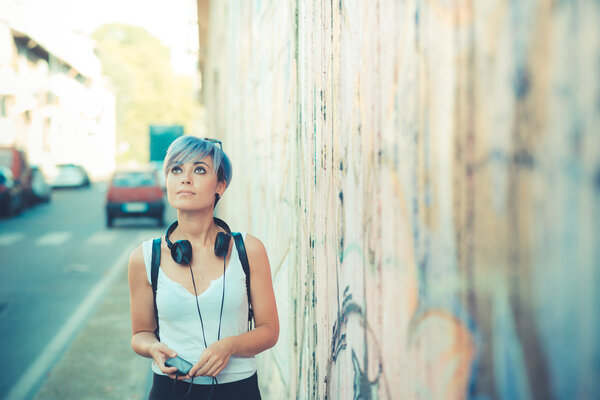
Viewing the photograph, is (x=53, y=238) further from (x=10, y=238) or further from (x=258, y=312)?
(x=258, y=312)

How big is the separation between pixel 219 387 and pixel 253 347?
183 mm

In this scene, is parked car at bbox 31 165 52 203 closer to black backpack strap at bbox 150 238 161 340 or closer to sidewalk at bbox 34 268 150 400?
sidewalk at bbox 34 268 150 400

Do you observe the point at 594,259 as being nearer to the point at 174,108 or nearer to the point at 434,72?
the point at 434,72

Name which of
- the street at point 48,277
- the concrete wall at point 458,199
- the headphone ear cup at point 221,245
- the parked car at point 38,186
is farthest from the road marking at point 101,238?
the concrete wall at point 458,199

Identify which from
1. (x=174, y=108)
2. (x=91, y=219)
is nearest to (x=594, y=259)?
(x=91, y=219)

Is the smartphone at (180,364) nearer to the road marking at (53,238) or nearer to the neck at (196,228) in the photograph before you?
the neck at (196,228)

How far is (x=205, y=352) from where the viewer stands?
2.13 metres

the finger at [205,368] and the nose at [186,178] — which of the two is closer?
the finger at [205,368]

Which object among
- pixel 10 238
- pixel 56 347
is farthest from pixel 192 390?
pixel 10 238

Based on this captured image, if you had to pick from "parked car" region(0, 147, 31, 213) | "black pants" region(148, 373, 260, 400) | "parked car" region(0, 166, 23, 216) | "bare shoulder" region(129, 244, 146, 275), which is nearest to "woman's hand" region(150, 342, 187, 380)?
"black pants" region(148, 373, 260, 400)

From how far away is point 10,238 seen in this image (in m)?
16.7

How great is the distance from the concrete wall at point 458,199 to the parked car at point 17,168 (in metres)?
23.1

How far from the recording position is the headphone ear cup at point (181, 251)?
2.22 meters

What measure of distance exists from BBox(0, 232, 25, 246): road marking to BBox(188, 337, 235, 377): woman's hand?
1493cm
